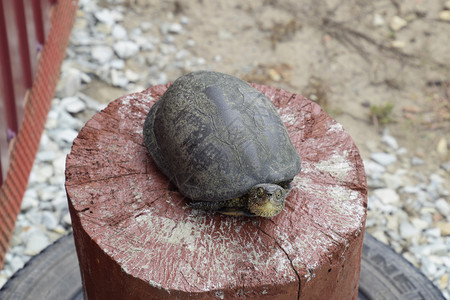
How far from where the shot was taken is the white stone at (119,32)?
546 centimetres

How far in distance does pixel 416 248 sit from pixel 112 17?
373cm

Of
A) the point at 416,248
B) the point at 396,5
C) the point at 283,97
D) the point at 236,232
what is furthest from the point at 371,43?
the point at 236,232

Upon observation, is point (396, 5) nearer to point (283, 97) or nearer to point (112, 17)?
point (112, 17)

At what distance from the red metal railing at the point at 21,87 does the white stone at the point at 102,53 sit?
435mm

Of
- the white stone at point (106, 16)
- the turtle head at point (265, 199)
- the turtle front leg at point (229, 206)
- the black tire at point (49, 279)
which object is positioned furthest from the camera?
the white stone at point (106, 16)

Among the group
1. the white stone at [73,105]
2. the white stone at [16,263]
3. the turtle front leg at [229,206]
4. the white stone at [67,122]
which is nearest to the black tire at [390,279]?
the turtle front leg at [229,206]

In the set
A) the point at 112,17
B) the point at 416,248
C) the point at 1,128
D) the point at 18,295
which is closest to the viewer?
the point at 18,295

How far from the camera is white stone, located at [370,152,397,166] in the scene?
4453 millimetres

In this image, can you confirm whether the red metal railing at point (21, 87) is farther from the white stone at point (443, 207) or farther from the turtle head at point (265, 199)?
the white stone at point (443, 207)

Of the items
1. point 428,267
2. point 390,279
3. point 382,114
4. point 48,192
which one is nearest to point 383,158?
point 382,114

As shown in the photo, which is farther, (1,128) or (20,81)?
(20,81)

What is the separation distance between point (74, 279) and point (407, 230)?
229 centimetres

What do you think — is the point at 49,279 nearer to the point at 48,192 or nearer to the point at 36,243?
the point at 36,243

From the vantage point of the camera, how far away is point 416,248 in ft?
12.4
